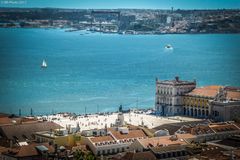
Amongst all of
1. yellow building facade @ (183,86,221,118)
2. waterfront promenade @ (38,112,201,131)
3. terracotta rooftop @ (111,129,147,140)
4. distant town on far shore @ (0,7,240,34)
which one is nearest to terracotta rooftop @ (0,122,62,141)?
waterfront promenade @ (38,112,201,131)

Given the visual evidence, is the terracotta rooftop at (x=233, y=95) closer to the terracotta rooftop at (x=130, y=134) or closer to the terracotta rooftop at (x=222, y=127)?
the terracotta rooftop at (x=222, y=127)

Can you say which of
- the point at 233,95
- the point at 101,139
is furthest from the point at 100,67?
the point at 101,139

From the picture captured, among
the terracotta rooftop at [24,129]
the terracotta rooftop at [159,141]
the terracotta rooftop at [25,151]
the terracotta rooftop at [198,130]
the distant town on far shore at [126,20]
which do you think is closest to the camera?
the terracotta rooftop at [25,151]

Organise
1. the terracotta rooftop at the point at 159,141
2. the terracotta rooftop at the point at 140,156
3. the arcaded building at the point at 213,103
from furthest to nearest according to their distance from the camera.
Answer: the arcaded building at the point at 213,103
the terracotta rooftop at the point at 159,141
the terracotta rooftop at the point at 140,156

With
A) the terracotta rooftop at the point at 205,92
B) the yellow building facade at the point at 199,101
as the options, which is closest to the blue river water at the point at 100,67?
the yellow building facade at the point at 199,101

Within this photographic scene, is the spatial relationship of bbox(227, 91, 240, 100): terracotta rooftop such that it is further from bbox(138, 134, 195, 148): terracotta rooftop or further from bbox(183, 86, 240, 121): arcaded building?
bbox(138, 134, 195, 148): terracotta rooftop

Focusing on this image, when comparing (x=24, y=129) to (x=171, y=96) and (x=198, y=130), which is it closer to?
(x=198, y=130)

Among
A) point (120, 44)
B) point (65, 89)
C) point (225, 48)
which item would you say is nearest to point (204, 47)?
point (225, 48)
